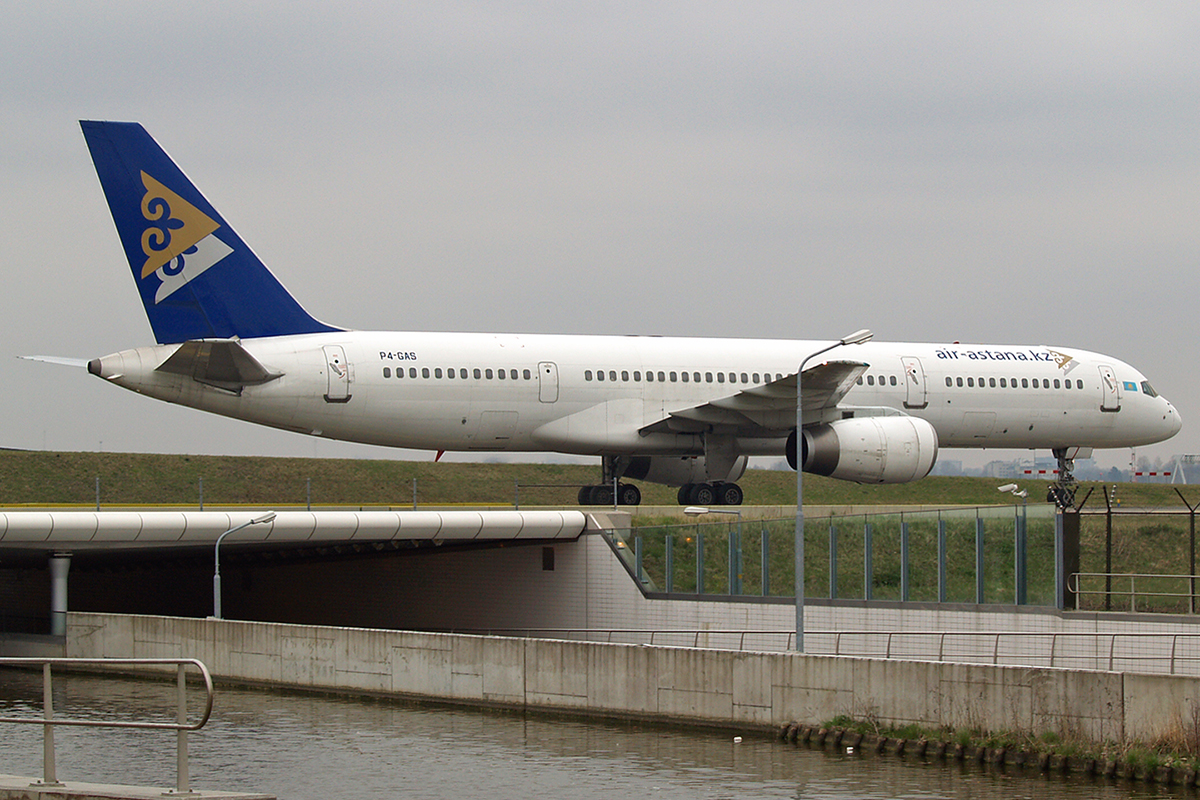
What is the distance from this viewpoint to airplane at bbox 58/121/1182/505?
115ft

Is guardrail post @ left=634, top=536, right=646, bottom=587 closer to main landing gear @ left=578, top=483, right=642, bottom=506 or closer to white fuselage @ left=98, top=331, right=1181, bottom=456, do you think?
white fuselage @ left=98, top=331, right=1181, bottom=456

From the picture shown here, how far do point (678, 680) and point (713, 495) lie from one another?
16.5m

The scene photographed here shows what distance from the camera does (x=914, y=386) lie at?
4059 cm

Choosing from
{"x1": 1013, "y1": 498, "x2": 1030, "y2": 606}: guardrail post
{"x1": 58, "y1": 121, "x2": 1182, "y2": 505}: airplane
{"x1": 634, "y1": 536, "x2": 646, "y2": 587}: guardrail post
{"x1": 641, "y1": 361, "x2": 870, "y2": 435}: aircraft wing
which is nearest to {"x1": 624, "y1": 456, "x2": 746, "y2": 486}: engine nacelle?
{"x1": 58, "y1": 121, "x2": 1182, "y2": 505}: airplane

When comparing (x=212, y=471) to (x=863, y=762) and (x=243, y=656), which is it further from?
(x=863, y=762)

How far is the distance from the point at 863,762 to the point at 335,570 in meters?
26.2

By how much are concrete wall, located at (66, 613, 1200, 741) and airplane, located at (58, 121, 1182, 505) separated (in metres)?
6.82

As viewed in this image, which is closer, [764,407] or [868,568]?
[868,568]

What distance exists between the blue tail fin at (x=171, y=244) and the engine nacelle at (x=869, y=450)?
13093 mm

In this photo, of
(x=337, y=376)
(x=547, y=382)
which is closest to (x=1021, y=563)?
(x=547, y=382)

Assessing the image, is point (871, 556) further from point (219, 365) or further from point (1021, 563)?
point (219, 365)

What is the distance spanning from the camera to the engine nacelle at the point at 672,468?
41281mm

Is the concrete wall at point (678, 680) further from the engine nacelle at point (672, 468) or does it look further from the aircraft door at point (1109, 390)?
the aircraft door at point (1109, 390)

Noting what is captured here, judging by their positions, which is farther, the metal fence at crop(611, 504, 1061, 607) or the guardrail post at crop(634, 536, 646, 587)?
the guardrail post at crop(634, 536, 646, 587)
